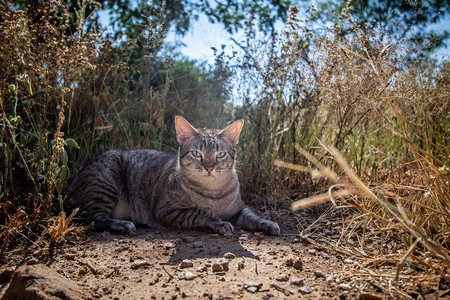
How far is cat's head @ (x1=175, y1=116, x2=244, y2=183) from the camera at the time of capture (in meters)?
3.66

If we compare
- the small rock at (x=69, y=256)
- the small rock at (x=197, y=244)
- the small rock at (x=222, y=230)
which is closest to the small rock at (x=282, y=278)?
the small rock at (x=197, y=244)

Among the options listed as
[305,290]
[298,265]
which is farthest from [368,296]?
[298,265]

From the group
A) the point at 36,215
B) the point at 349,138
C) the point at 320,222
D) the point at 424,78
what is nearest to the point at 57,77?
the point at 36,215

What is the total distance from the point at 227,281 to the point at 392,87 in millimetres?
2513

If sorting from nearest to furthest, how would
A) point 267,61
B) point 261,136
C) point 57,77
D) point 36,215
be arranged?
point 36,215 < point 57,77 < point 267,61 < point 261,136

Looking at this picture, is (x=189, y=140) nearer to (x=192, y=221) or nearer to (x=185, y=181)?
(x=185, y=181)

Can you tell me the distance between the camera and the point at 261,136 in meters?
4.53

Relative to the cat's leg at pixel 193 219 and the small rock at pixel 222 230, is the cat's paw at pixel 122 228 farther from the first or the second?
the small rock at pixel 222 230

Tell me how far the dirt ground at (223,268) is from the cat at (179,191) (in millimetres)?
237

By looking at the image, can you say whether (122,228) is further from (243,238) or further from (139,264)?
(243,238)

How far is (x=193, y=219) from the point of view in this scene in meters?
3.52

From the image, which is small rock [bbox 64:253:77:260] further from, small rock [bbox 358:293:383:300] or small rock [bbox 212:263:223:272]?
small rock [bbox 358:293:383:300]

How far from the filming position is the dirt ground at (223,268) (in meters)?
2.01

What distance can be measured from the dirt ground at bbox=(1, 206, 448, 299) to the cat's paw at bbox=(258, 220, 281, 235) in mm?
70
